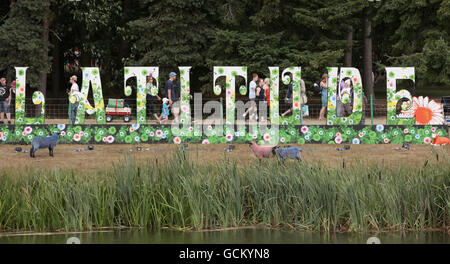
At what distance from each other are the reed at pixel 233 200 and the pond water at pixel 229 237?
153 millimetres

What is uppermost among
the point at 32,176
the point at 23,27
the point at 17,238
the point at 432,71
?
the point at 23,27

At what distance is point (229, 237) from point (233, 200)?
0.63 metres

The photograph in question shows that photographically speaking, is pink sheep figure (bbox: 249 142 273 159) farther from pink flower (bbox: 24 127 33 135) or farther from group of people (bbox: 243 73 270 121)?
pink flower (bbox: 24 127 33 135)

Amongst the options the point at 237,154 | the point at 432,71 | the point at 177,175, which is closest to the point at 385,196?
the point at 177,175

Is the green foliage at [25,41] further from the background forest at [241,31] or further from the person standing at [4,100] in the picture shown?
the person standing at [4,100]

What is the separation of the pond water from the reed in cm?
15

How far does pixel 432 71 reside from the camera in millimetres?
28469

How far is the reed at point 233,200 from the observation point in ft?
35.3

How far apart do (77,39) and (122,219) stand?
95.6 ft

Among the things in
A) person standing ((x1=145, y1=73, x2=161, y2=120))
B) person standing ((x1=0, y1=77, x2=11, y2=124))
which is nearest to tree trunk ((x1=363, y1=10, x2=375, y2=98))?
person standing ((x1=145, y1=73, x2=161, y2=120))

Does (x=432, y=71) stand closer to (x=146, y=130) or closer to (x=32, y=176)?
(x=146, y=130)

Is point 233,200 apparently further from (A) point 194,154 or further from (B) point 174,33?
(B) point 174,33

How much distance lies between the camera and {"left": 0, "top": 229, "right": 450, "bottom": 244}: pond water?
1043 centimetres

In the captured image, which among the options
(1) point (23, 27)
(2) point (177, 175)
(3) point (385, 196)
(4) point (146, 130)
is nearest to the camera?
(3) point (385, 196)
